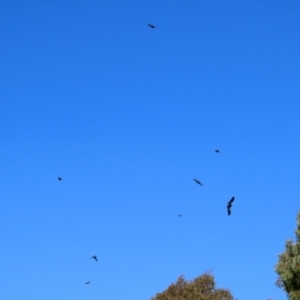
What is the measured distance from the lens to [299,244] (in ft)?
→ 136

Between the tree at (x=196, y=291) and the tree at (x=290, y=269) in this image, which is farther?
the tree at (x=196, y=291)

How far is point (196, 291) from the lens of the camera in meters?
57.7

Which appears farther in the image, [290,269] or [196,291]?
[196,291]

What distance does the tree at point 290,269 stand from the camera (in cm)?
3979

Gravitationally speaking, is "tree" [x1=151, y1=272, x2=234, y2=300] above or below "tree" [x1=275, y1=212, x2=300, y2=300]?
above

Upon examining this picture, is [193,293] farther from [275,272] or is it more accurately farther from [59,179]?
[59,179]

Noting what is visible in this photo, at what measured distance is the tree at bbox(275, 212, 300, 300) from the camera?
131ft

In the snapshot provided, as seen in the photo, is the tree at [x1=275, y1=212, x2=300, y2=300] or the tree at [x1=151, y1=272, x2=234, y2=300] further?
the tree at [x1=151, y1=272, x2=234, y2=300]

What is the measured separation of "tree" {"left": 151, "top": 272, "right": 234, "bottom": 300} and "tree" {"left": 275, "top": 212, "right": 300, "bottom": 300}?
16.6m

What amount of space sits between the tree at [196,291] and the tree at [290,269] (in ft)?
54.3

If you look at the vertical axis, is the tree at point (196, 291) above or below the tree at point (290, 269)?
above

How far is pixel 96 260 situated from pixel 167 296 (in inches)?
919

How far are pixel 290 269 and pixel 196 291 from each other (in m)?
19.4

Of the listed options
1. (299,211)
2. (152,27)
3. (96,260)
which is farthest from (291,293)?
(152,27)
